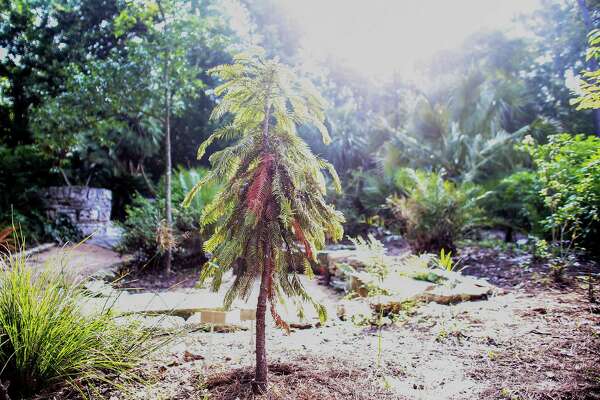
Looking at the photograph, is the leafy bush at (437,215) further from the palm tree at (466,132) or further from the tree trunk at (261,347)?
the tree trunk at (261,347)

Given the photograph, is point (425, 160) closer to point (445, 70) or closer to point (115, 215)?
point (115, 215)

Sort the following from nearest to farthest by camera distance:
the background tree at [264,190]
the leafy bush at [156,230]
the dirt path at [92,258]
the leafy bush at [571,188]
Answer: the background tree at [264,190] → the leafy bush at [571,188] → the dirt path at [92,258] → the leafy bush at [156,230]

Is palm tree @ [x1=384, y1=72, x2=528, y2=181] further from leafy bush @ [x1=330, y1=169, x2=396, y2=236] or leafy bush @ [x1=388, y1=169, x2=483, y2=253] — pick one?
leafy bush @ [x1=388, y1=169, x2=483, y2=253]

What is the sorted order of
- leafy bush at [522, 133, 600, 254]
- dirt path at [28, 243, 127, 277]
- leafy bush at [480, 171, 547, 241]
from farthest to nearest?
dirt path at [28, 243, 127, 277] < leafy bush at [480, 171, 547, 241] < leafy bush at [522, 133, 600, 254]

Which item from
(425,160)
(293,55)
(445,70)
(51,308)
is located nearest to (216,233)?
(51,308)

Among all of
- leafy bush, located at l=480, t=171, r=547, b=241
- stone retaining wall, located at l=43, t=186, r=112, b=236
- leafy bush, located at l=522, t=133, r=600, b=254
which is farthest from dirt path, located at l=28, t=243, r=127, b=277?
leafy bush, located at l=480, t=171, r=547, b=241

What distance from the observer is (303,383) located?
1.95 m

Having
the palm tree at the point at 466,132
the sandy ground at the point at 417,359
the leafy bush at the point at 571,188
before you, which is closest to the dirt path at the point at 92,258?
the sandy ground at the point at 417,359

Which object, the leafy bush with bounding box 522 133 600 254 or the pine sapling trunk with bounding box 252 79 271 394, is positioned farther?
the leafy bush with bounding box 522 133 600 254

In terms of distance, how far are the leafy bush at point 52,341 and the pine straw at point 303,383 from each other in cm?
49

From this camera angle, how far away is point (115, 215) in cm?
1264

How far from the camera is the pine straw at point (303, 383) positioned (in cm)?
183

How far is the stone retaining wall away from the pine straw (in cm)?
952

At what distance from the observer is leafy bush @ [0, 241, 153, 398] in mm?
1782
